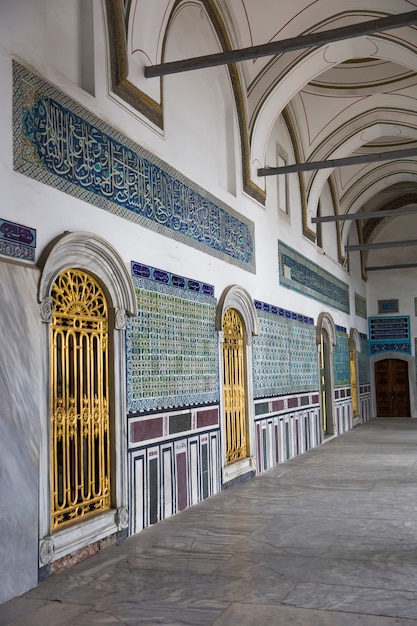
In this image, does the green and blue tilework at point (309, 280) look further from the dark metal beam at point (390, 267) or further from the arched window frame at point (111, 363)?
the arched window frame at point (111, 363)

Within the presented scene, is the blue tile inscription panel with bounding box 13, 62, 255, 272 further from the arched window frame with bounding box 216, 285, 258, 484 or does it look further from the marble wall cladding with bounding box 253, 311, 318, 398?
the marble wall cladding with bounding box 253, 311, 318, 398

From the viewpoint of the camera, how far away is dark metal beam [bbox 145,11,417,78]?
15.5 ft

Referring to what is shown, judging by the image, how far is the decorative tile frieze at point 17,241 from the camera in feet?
11.6

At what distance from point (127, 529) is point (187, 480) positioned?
107cm

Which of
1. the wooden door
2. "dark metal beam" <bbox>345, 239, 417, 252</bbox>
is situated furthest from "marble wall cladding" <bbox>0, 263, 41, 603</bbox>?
the wooden door

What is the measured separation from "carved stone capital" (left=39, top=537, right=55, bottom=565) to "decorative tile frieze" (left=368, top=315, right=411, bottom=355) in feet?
43.7

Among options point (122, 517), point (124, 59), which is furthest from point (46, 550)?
point (124, 59)

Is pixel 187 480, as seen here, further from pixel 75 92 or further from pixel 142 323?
pixel 75 92

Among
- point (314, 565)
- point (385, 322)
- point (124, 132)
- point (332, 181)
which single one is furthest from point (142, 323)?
point (385, 322)

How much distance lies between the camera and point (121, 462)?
178 inches

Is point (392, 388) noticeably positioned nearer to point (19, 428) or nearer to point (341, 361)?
point (341, 361)

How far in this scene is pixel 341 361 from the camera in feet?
41.6

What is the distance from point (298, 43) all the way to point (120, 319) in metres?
2.55

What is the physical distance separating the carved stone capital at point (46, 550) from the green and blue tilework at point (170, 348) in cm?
124
